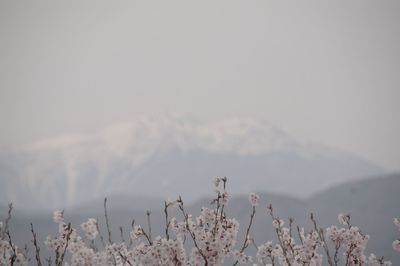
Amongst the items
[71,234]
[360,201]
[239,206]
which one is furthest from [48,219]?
[71,234]

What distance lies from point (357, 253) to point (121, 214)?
634 ft

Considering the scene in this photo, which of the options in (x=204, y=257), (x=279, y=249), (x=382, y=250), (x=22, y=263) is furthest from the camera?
(x=382, y=250)

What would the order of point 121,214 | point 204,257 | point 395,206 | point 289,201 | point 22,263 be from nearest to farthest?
point 204,257, point 22,263, point 395,206, point 289,201, point 121,214

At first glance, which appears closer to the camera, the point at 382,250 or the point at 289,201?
the point at 382,250

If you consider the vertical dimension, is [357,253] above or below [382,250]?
above

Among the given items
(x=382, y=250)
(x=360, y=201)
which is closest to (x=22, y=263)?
(x=382, y=250)

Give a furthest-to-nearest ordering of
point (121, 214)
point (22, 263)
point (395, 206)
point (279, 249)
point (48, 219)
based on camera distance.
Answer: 1. point (121, 214)
2. point (48, 219)
3. point (395, 206)
4. point (279, 249)
5. point (22, 263)

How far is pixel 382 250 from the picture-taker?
102312 millimetres

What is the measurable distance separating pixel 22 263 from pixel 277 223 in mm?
3382

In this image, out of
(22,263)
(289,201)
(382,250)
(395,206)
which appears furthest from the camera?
(289,201)

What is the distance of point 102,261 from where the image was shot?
5.97 meters

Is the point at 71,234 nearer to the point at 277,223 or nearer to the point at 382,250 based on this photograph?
the point at 277,223

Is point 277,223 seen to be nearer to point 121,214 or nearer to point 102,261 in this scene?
point 102,261

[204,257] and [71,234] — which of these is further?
[71,234]
